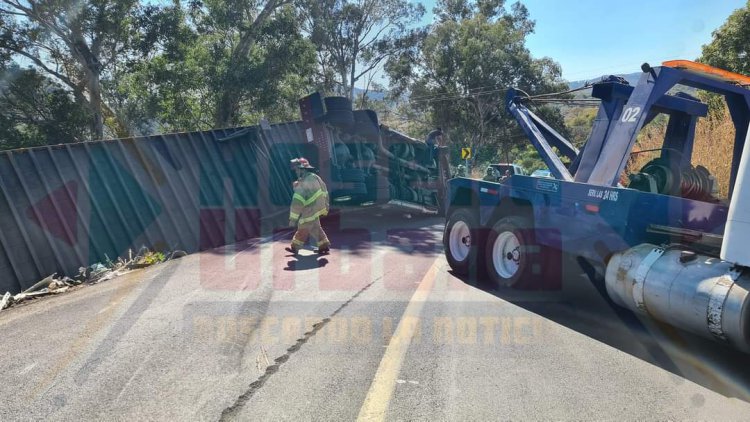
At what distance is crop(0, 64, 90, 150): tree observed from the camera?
57.3 ft

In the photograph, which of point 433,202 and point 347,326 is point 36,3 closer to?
point 433,202

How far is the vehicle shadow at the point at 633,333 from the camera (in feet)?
11.8

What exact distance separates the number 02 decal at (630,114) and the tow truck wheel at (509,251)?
1.43 m

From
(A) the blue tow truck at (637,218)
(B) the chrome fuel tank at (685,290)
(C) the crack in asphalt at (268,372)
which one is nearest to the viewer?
(C) the crack in asphalt at (268,372)

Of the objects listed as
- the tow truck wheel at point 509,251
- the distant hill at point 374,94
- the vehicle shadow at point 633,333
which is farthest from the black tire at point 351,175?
the distant hill at point 374,94

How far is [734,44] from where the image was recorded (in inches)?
556

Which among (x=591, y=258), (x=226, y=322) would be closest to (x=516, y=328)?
(x=591, y=258)

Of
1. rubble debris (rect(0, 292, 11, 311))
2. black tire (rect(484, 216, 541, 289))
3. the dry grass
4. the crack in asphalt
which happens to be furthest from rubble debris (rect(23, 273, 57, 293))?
the dry grass

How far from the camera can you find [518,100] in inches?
280

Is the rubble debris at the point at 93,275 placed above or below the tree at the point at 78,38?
below

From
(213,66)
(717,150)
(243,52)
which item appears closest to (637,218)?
(717,150)

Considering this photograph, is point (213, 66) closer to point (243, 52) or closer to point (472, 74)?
point (243, 52)

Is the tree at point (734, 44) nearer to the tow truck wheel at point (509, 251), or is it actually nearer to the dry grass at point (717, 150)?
the dry grass at point (717, 150)

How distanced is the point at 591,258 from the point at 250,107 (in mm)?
19263
